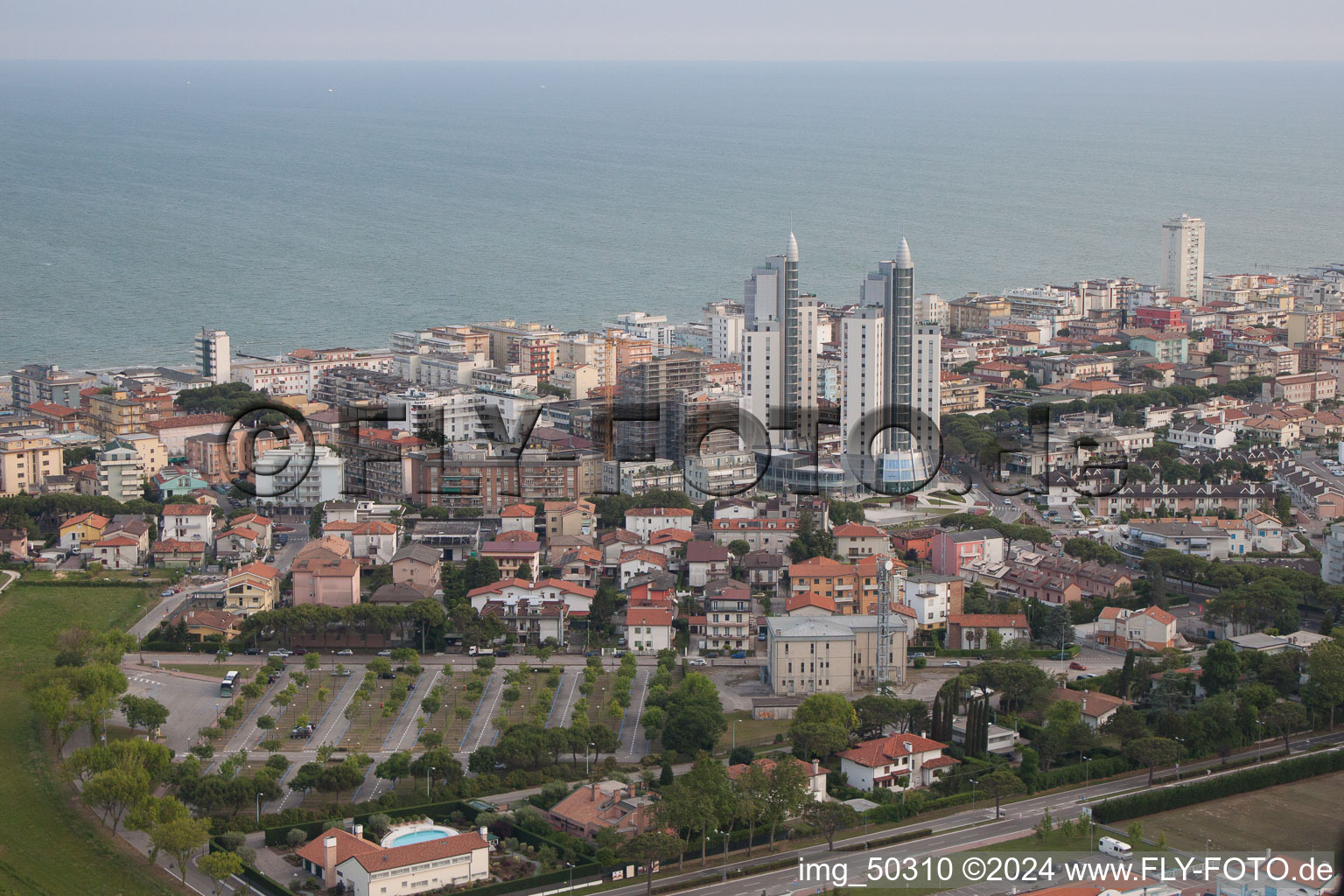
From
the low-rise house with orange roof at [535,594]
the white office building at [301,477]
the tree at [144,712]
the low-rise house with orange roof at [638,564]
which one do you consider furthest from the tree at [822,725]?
the white office building at [301,477]

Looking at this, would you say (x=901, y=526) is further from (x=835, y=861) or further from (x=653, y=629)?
(x=835, y=861)

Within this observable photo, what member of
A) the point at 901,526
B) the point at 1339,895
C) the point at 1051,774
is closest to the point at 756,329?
the point at 901,526

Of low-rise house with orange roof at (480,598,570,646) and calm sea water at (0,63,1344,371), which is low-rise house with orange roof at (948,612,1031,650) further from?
calm sea water at (0,63,1344,371)

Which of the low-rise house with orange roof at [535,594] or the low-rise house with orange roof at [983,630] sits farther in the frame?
the low-rise house with orange roof at [535,594]

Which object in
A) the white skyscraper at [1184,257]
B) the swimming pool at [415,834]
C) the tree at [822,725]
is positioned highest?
the white skyscraper at [1184,257]

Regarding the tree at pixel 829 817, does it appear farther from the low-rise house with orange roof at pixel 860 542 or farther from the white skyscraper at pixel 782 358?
the white skyscraper at pixel 782 358

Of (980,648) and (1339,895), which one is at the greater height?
(1339,895)

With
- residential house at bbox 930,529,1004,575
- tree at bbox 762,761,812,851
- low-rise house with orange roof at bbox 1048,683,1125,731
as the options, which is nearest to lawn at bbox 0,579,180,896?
tree at bbox 762,761,812,851
